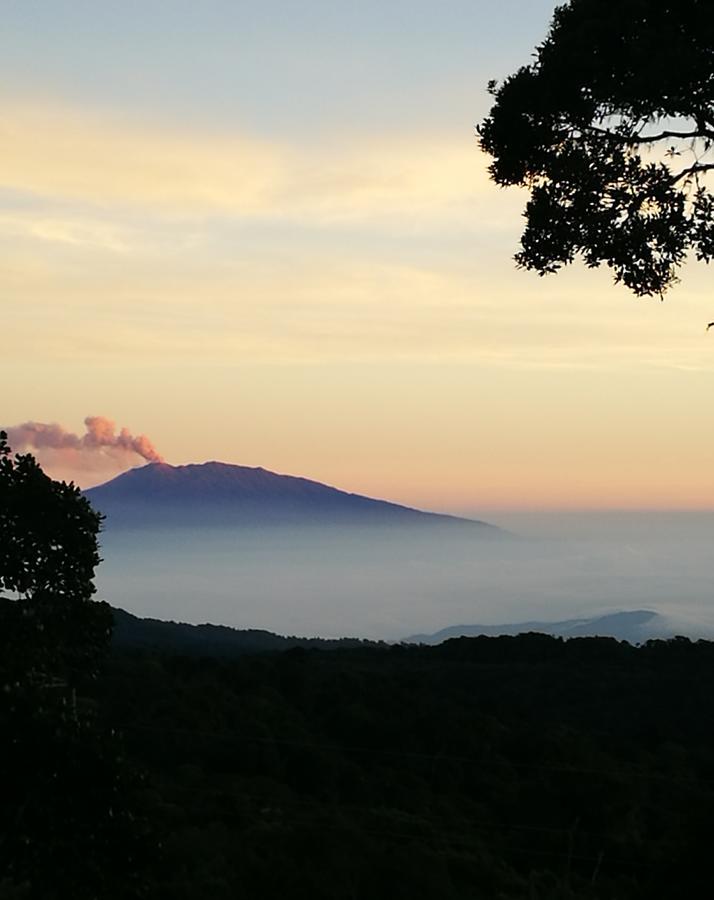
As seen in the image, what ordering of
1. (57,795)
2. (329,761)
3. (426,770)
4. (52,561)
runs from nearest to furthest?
(57,795) → (52,561) → (329,761) → (426,770)

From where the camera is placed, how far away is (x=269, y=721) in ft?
225

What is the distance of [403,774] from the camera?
62.8 meters

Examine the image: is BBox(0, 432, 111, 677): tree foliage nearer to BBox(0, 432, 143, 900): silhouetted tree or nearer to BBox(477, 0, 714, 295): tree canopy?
BBox(0, 432, 143, 900): silhouetted tree

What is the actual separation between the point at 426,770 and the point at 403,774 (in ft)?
8.91

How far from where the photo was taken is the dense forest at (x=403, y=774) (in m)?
21.7

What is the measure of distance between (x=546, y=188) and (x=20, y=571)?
11407 mm

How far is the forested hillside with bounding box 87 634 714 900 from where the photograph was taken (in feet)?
130

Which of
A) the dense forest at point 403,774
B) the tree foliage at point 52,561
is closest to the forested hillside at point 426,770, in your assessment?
the dense forest at point 403,774

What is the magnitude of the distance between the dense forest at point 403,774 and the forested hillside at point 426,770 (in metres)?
0.12

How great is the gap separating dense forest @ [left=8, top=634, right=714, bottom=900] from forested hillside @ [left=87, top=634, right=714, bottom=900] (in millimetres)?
120

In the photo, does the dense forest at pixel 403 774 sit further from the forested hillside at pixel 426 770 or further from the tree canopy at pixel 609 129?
the tree canopy at pixel 609 129

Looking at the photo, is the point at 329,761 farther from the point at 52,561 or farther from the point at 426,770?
the point at 52,561

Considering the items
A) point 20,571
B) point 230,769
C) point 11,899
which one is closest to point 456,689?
point 230,769

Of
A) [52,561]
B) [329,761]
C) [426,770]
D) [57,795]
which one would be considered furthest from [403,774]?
[57,795]
